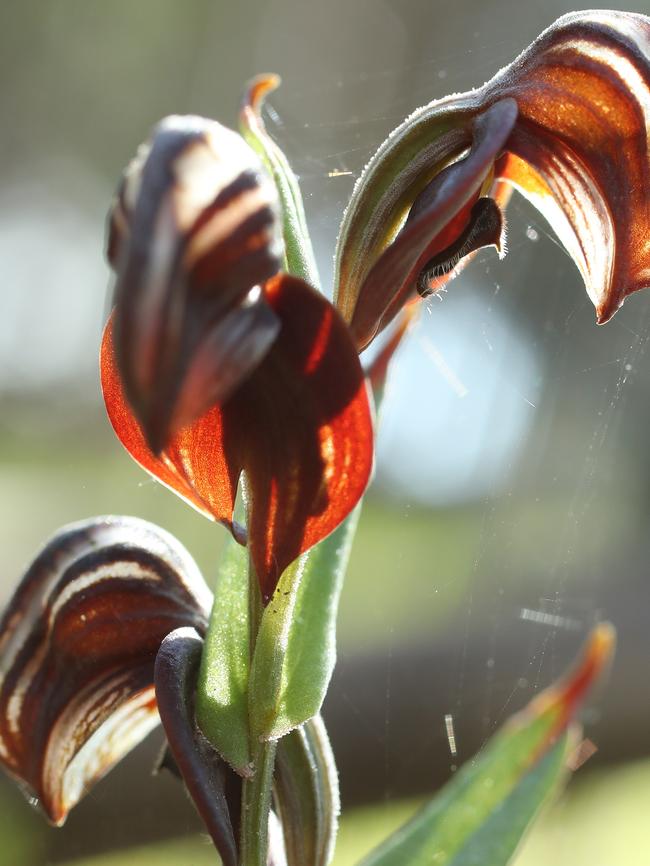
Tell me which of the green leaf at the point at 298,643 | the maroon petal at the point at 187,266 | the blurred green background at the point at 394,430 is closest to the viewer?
the maroon petal at the point at 187,266

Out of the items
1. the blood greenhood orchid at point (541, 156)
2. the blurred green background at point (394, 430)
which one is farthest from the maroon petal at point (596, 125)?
the blurred green background at point (394, 430)

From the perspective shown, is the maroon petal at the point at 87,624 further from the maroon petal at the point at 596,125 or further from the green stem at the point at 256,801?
the maroon petal at the point at 596,125

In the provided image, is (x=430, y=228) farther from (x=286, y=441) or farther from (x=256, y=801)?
(x=256, y=801)

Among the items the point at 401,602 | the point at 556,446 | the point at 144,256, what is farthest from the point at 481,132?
the point at 556,446

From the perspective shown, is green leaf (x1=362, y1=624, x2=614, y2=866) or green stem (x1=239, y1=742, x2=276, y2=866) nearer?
green leaf (x1=362, y1=624, x2=614, y2=866)

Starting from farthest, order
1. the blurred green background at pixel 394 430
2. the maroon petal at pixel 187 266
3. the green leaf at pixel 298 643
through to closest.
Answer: the blurred green background at pixel 394 430, the green leaf at pixel 298 643, the maroon petal at pixel 187 266

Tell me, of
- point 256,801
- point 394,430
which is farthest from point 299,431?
point 394,430

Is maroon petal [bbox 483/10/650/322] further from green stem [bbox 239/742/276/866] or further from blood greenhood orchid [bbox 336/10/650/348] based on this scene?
green stem [bbox 239/742/276/866]

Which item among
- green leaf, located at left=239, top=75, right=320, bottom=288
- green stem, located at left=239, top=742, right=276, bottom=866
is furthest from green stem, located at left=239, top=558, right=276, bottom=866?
green leaf, located at left=239, top=75, right=320, bottom=288
